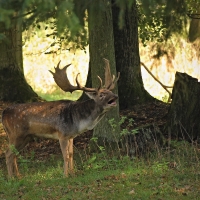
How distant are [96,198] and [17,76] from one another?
884cm

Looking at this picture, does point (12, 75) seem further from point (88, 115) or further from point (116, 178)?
point (116, 178)

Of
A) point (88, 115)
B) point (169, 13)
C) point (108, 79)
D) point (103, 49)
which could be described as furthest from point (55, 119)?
point (169, 13)

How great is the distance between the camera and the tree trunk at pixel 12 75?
56.3 ft

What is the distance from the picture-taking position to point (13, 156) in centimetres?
1157

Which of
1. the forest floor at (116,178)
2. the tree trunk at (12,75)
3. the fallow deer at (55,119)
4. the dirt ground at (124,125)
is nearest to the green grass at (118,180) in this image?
the forest floor at (116,178)

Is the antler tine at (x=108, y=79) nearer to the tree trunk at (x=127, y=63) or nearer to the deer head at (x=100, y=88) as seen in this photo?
the deer head at (x=100, y=88)

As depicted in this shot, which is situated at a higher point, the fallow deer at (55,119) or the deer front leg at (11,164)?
the fallow deer at (55,119)

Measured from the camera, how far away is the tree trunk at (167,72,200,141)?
13.5 m

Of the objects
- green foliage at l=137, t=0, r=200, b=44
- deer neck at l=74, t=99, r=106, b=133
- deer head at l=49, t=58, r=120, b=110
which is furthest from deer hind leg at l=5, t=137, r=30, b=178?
green foliage at l=137, t=0, r=200, b=44

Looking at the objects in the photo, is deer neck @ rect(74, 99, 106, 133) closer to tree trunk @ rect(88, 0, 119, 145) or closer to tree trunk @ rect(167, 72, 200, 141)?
tree trunk @ rect(88, 0, 119, 145)

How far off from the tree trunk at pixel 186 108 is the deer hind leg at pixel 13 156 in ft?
10.5

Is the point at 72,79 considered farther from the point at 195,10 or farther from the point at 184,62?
the point at 195,10

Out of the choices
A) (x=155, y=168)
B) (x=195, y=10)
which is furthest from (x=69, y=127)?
(x=195, y=10)

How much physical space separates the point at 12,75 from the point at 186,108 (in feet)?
18.0
